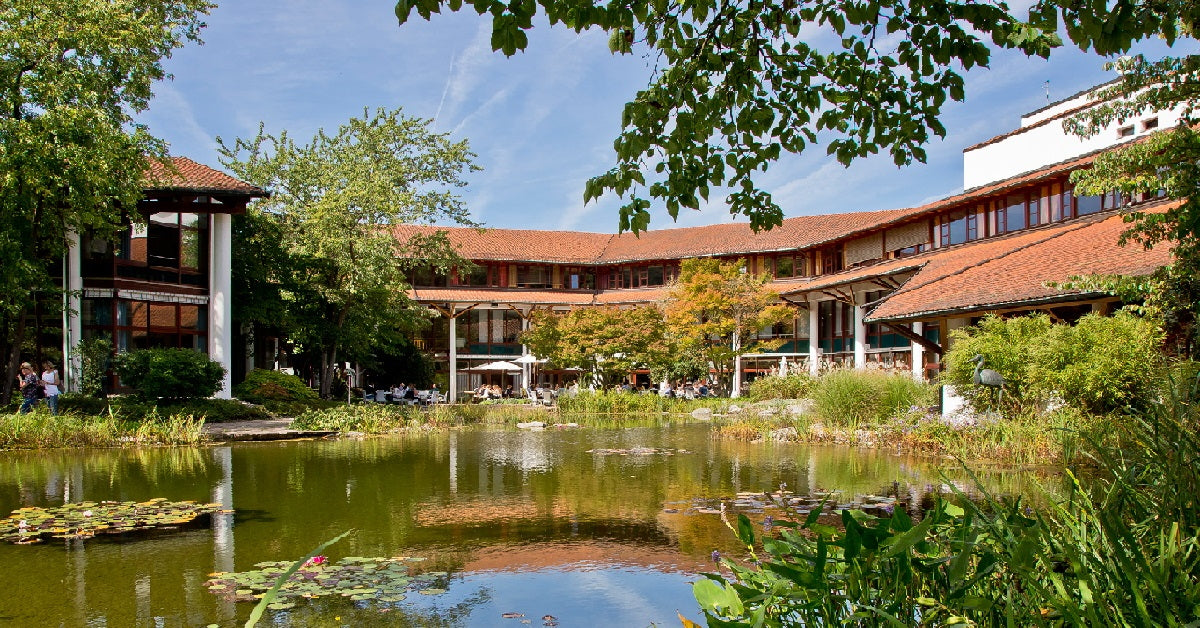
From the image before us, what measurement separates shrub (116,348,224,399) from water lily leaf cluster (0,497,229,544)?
11.0 meters

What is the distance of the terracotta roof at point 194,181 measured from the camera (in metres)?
20.5

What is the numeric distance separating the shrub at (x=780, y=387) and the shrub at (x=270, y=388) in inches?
498

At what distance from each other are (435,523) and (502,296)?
97.8ft

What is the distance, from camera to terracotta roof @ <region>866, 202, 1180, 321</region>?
A: 14031mm

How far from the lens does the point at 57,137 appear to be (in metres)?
15.7

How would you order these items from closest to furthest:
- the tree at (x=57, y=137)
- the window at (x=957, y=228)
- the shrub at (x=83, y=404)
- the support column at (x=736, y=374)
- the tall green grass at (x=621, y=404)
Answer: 1. the tree at (x=57, y=137)
2. the shrub at (x=83, y=404)
3. the window at (x=957, y=228)
4. the tall green grass at (x=621, y=404)
5. the support column at (x=736, y=374)

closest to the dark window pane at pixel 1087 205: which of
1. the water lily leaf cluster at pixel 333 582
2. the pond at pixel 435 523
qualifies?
the pond at pixel 435 523

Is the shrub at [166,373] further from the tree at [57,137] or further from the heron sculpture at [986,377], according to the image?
the heron sculpture at [986,377]

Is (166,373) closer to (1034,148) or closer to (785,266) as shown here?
(1034,148)

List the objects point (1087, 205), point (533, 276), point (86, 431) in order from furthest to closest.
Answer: point (533, 276)
point (1087, 205)
point (86, 431)

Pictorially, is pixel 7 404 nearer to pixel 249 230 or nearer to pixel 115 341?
pixel 115 341

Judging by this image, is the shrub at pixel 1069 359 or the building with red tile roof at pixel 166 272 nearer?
the shrub at pixel 1069 359

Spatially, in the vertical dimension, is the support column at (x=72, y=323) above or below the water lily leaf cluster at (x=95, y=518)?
above

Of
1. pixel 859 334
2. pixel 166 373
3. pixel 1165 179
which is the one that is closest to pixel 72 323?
pixel 166 373
